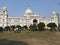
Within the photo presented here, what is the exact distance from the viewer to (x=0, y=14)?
96000mm

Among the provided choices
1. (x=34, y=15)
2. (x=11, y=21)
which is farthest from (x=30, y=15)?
(x=11, y=21)

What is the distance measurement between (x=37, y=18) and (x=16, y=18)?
9198mm

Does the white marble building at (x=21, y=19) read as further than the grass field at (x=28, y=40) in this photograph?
A: Yes

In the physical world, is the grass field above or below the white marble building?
below

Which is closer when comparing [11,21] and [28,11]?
[11,21]

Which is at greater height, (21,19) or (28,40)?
(21,19)

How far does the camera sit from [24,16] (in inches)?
3959

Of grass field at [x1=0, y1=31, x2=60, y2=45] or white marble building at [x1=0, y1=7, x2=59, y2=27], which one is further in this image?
white marble building at [x1=0, y1=7, x2=59, y2=27]

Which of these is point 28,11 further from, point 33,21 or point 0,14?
→ point 0,14

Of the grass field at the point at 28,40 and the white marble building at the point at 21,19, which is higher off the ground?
the white marble building at the point at 21,19

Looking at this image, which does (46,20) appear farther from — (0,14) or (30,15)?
(0,14)

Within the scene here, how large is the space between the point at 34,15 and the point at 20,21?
6.84 m

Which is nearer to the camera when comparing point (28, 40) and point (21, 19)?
point (28, 40)

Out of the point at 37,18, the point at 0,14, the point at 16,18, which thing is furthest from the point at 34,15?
the point at 0,14
